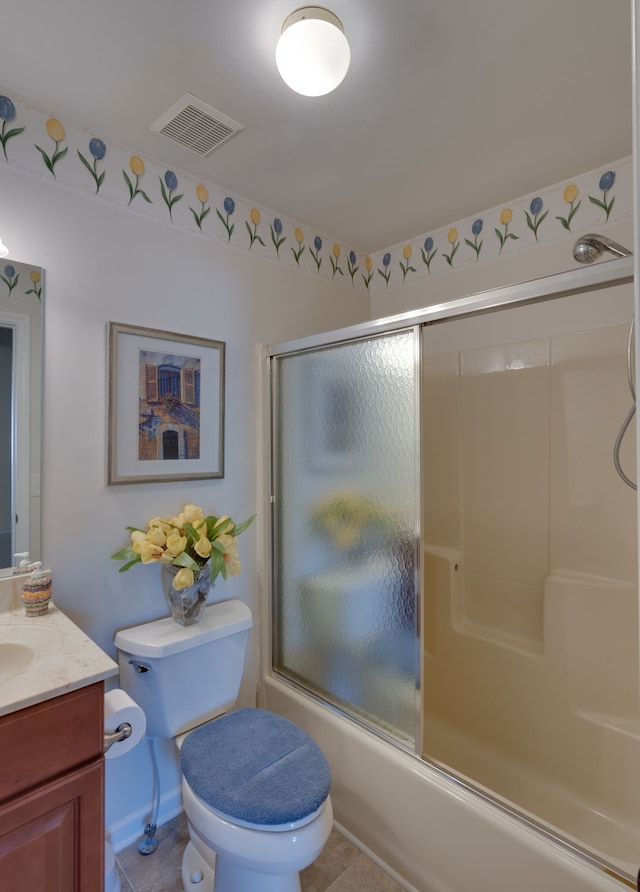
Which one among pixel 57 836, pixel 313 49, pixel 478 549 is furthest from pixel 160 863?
pixel 313 49

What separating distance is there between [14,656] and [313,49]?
1.63m

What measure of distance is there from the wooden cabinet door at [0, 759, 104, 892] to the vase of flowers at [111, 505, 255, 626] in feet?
2.01

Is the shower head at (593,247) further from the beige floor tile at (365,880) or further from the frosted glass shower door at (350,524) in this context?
the beige floor tile at (365,880)

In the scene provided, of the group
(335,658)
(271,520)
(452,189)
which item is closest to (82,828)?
(335,658)

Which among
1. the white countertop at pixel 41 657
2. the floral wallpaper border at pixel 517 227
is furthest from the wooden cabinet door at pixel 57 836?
the floral wallpaper border at pixel 517 227

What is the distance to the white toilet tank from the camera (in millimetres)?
1506

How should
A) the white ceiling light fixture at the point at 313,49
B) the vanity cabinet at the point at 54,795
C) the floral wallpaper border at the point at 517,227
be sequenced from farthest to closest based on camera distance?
the floral wallpaper border at the point at 517,227 < the white ceiling light fixture at the point at 313,49 < the vanity cabinet at the point at 54,795

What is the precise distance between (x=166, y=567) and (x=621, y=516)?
1742 mm

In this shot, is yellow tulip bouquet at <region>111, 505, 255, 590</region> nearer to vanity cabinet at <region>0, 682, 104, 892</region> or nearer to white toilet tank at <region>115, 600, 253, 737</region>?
white toilet tank at <region>115, 600, 253, 737</region>

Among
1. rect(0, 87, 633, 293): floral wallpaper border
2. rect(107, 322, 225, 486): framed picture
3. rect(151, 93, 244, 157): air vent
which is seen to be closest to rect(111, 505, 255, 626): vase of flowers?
rect(107, 322, 225, 486): framed picture

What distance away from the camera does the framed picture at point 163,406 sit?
5.31ft

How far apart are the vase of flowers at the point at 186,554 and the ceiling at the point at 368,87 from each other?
1.32 m

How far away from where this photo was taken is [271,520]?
203 centimetres

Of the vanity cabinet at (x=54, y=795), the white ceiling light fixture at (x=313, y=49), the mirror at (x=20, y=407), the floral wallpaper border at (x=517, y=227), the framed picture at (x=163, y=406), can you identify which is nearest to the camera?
the vanity cabinet at (x=54, y=795)
